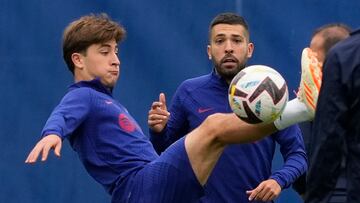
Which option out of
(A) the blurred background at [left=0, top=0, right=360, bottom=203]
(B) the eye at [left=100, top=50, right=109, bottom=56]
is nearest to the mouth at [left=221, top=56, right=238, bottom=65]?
(B) the eye at [left=100, top=50, right=109, bottom=56]

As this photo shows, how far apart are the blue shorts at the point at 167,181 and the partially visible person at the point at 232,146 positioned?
64 cm

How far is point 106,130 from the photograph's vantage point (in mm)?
5934

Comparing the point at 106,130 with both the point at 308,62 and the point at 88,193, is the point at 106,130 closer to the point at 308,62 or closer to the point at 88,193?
the point at 308,62

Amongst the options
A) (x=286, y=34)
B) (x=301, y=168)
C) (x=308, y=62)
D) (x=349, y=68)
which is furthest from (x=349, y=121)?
(x=286, y=34)

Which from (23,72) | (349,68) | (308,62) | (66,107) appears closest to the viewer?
(349,68)

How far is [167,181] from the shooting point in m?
5.76

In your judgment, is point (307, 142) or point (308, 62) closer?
point (308, 62)

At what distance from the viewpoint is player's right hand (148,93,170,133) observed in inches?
250

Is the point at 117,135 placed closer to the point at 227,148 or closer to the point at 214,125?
the point at 214,125

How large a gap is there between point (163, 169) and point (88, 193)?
7.43 ft

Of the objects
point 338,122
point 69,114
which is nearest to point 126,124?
point 69,114

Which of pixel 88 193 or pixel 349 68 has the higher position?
pixel 349 68

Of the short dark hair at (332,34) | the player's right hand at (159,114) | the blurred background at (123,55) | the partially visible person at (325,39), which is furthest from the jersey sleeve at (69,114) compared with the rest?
the blurred background at (123,55)

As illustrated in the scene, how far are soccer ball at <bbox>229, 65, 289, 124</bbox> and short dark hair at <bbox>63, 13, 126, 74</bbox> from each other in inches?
46.4
